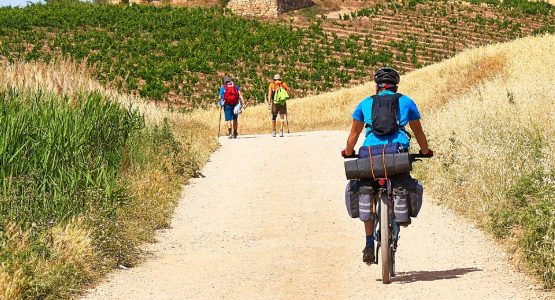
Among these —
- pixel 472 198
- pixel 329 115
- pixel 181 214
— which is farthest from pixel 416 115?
pixel 329 115

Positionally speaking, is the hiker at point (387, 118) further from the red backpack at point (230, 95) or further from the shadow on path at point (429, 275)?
the red backpack at point (230, 95)

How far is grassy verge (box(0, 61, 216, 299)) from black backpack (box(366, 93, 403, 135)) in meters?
3.06

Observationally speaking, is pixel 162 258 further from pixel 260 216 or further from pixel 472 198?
pixel 472 198

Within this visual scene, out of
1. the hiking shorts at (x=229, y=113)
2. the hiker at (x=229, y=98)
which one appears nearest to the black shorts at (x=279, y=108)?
the hiker at (x=229, y=98)

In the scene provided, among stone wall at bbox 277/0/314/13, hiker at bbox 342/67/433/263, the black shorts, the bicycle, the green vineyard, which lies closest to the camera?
the bicycle

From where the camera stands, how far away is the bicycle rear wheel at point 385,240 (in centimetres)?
927

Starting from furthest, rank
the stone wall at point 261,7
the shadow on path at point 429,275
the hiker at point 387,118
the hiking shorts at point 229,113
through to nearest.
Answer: the stone wall at point 261,7
the hiking shorts at point 229,113
the shadow on path at point 429,275
the hiker at point 387,118

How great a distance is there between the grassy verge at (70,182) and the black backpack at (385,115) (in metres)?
3.06

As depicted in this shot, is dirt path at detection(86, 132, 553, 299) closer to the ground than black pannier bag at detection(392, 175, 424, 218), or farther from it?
closer to the ground

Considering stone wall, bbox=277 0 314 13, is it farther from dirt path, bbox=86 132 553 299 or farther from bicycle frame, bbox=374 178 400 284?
bicycle frame, bbox=374 178 400 284

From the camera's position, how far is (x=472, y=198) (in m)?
13.7

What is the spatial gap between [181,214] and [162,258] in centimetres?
319

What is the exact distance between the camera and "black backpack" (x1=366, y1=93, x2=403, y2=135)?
937 cm

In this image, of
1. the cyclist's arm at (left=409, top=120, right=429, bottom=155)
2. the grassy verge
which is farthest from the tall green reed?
the cyclist's arm at (left=409, top=120, right=429, bottom=155)
